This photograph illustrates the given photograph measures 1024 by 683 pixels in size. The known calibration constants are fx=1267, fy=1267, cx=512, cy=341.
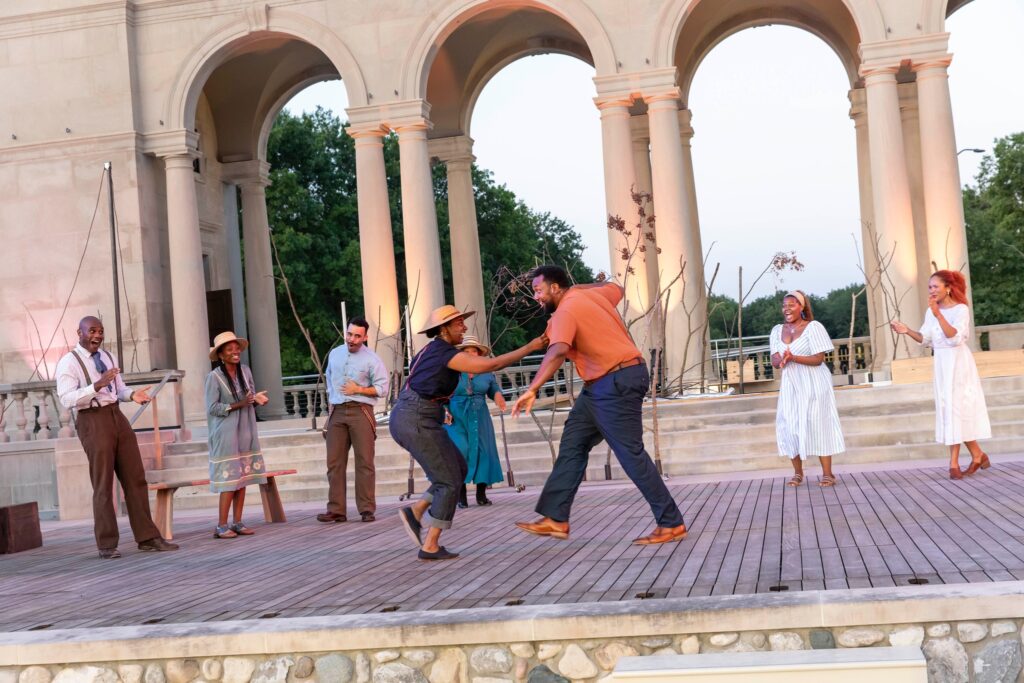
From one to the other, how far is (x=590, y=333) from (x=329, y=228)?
3894cm

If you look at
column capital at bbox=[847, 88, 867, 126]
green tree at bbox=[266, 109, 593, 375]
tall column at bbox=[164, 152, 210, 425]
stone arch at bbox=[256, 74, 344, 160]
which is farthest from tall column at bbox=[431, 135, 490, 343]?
green tree at bbox=[266, 109, 593, 375]

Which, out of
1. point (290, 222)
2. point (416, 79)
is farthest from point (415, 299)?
point (290, 222)

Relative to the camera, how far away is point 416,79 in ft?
82.8

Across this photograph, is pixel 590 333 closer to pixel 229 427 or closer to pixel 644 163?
pixel 229 427

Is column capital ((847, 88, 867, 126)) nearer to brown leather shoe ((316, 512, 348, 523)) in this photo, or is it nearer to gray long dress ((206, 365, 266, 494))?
brown leather shoe ((316, 512, 348, 523))

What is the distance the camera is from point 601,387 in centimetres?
933

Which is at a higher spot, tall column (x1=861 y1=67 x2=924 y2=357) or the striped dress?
tall column (x1=861 y1=67 x2=924 y2=357)

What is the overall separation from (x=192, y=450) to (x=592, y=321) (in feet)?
41.1

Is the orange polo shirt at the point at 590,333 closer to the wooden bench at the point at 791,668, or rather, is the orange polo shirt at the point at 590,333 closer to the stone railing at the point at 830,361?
the wooden bench at the point at 791,668

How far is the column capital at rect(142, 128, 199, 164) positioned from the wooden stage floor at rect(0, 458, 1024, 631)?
14.0 meters

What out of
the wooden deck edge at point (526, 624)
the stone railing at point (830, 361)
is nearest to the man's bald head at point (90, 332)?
the wooden deck edge at point (526, 624)

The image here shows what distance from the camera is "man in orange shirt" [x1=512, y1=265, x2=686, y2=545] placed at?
924cm

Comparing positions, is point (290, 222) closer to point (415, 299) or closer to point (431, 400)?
point (415, 299)

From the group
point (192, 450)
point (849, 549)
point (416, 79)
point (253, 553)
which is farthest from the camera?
point (416, 79)
